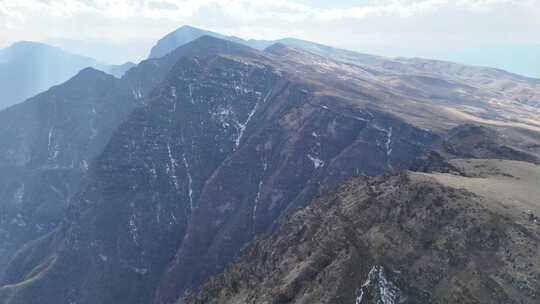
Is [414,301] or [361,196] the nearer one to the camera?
[414,301]

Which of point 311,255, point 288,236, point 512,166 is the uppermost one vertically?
point 512,166

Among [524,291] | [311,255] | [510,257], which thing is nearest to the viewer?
[524,291]

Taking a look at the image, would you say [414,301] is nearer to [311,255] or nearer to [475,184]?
[311,255]

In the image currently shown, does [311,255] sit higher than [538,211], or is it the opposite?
[538,211]

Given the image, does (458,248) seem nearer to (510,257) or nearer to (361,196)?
(510,257)

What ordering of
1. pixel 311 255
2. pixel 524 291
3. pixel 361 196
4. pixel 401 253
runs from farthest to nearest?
pixel 361 196 → pixel 311 255 → pixel 401 253 → pixel 524 291

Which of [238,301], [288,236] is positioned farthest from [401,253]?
[288,236]
